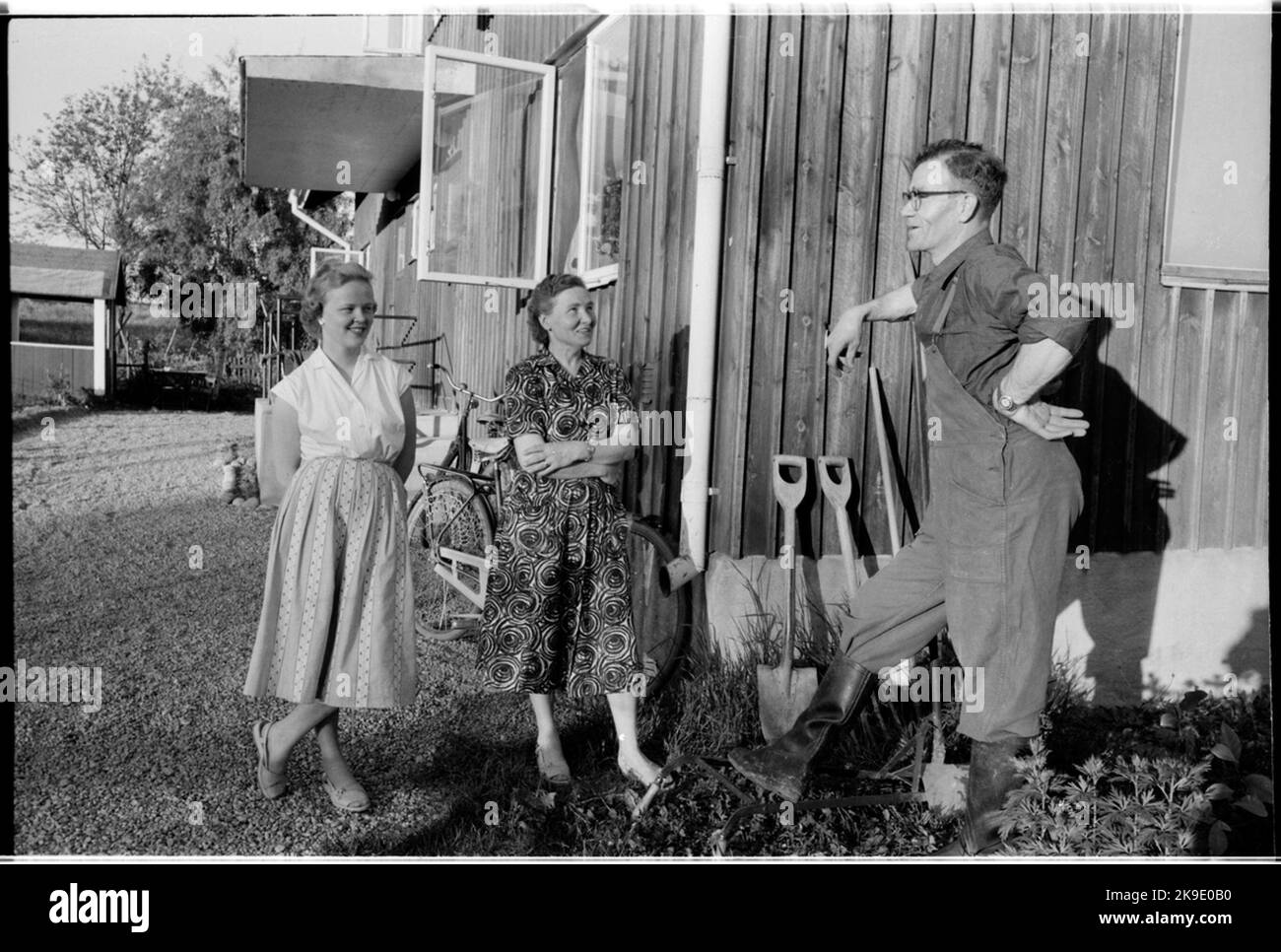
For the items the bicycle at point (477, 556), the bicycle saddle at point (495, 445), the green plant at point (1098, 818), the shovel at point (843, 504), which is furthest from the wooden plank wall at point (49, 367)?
the green plant at point (1098, 818)

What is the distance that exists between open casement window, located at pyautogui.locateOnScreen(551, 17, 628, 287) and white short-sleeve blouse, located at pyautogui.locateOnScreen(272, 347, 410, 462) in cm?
248

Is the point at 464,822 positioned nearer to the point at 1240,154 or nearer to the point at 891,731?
the point at 891,731

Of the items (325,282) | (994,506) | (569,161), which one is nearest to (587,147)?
(569,161)

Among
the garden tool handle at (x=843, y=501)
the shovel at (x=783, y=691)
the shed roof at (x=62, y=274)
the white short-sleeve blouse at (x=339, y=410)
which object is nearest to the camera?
the white short-sleeve blouse at (x=339, y=410)

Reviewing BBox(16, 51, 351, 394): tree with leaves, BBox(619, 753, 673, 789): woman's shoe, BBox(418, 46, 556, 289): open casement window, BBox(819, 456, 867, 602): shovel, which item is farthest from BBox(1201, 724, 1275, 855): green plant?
BBox(16, 51, 351, 394): tree with leaves

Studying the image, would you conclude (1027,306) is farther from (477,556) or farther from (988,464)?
(477,556)

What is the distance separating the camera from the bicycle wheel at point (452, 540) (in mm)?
6035

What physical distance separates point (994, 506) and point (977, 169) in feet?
3.26

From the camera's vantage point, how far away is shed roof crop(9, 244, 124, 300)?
65.0 ft

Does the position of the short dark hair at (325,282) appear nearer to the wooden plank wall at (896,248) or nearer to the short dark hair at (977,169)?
the wooden plank wall at (896,248)

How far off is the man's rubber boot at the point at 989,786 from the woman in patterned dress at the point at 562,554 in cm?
124

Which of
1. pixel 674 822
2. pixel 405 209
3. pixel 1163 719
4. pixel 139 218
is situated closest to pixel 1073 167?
pixel 1163 719

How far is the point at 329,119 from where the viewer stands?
10.9m

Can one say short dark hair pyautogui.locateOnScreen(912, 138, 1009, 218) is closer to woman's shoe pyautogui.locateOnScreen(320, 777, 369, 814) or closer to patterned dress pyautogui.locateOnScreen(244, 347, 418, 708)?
patterned dress pyautogui.locateOnScreen(244, 347, 418, 708)
